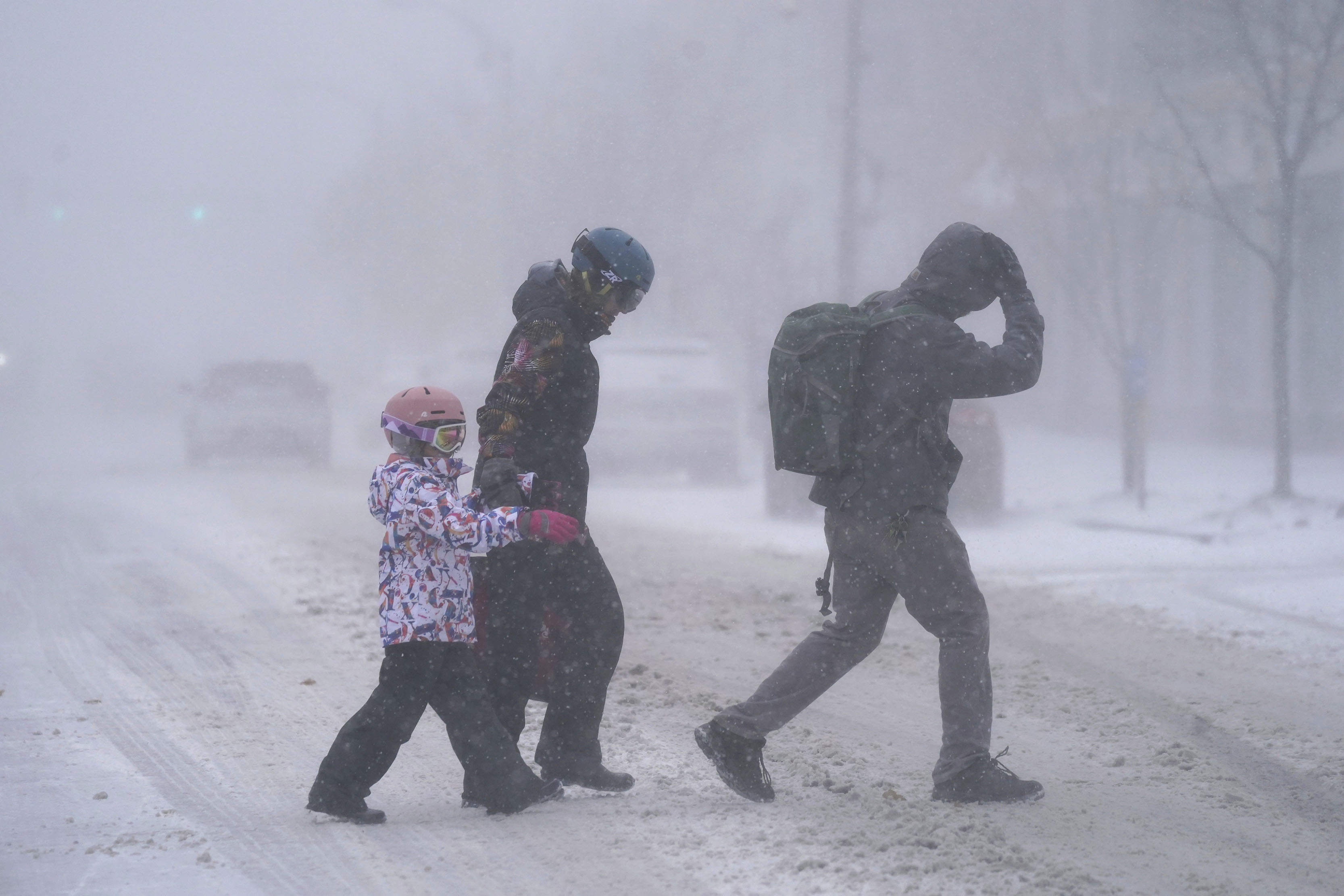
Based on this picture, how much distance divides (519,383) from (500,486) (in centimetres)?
38

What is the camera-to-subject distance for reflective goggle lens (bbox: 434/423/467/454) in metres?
3.90

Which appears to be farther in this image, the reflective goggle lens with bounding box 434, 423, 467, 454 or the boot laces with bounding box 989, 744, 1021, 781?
the boot laces with bounding box 989, 744, 1021, 781

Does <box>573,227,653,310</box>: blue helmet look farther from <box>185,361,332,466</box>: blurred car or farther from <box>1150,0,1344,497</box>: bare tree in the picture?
<box>185,361,332,466</box>: blurred car

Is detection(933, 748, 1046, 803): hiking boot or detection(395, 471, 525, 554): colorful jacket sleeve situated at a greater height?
detection(395, 471, 525, 554): colorful jacket sleeve

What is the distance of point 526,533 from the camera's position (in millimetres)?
3680

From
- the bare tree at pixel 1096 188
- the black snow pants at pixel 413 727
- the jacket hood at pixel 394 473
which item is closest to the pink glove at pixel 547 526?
the jacket hood at pixel 394 473

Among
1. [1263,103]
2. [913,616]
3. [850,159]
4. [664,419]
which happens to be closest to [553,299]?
[913,616]

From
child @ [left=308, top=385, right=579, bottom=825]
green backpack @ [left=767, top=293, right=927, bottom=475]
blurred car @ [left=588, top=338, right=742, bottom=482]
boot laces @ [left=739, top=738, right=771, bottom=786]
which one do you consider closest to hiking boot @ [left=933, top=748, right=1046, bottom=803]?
boot laces @ [left=739, top=738, right=771, bottom=786]

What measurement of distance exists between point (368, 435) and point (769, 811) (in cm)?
2182

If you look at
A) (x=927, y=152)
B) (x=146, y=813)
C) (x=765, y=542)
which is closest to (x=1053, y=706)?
(x=146, y=813)

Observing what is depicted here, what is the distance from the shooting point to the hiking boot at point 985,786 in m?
4.07

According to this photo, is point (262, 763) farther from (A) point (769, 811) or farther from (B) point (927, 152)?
(B) point (927, 152)

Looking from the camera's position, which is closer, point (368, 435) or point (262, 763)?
point (262, 763)

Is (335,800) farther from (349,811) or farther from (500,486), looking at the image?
(500,486)
